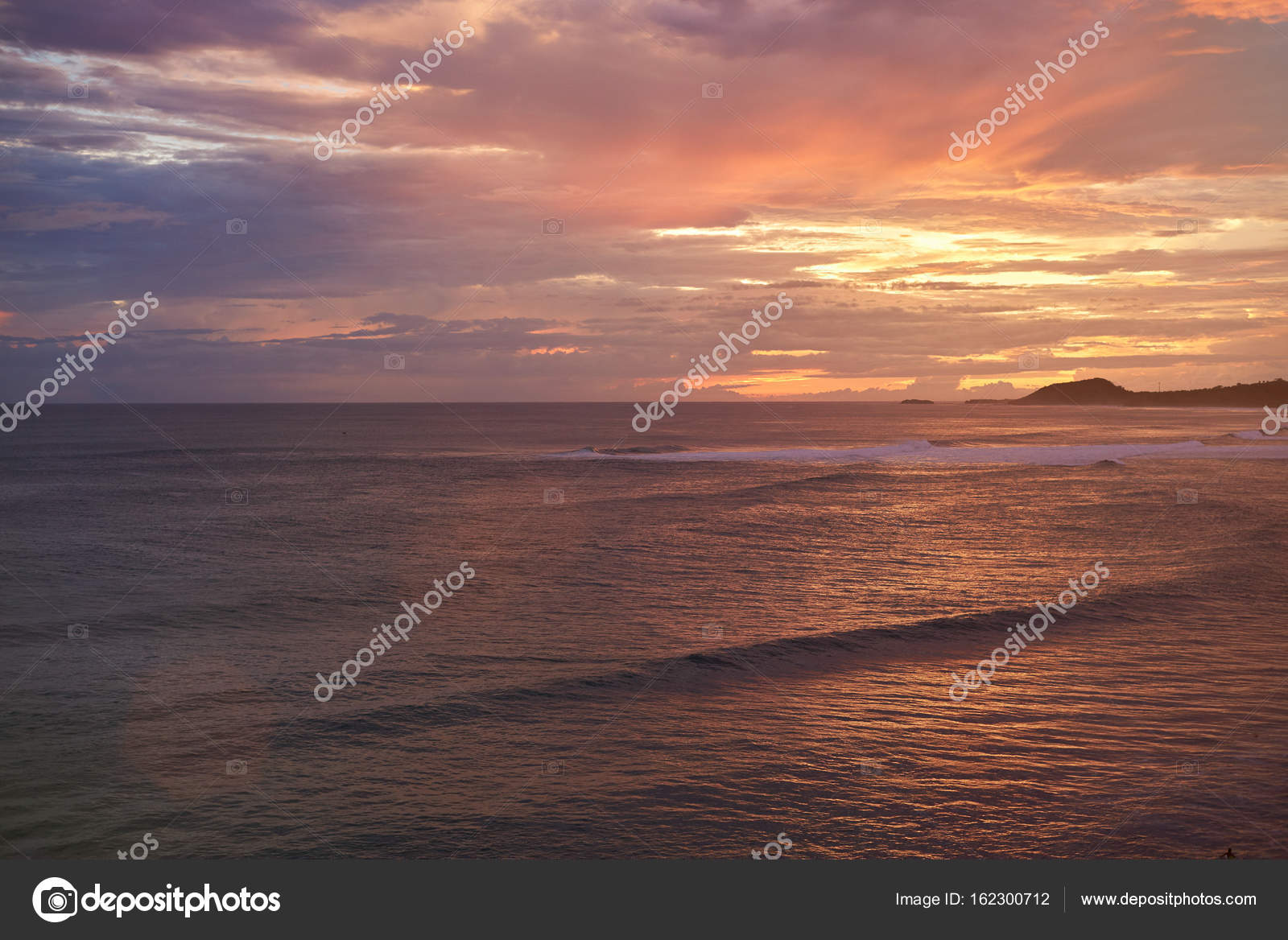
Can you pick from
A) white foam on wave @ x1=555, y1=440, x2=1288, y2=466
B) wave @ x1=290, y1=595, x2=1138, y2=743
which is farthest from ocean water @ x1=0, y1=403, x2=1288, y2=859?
white foam on wave @ x1=555, y1=440, x2=1288, y2=466

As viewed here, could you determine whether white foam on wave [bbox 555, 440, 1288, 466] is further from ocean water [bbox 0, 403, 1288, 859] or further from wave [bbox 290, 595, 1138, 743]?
wave [bbox 290, 595, 1138, 743]

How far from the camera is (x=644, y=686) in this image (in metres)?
16.0

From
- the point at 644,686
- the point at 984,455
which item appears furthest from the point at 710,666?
the point at 984,455

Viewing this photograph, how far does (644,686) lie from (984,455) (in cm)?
7454

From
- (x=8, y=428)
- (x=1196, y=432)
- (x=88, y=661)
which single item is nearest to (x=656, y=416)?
(x=1196, y=432)

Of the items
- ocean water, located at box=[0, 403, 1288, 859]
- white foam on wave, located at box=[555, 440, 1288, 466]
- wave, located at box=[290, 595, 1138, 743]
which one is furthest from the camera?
white foam on wave, located at box=[555, 440, 1288, 466]

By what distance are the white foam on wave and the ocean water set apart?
113 ft

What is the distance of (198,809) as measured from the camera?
36.9 feet

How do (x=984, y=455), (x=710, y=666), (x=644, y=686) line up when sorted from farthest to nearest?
(x=984, y=455) → (x=710, y=666) → (x=644, y=686)

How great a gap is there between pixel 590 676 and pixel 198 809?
7.10 meters

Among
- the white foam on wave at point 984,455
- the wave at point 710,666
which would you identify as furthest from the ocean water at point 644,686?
the white foam on wave at point 984,455

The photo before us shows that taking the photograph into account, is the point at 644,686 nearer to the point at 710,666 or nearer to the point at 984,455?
the point at 710,666

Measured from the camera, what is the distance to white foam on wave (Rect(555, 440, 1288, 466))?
75.1m

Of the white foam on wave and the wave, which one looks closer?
the wave
